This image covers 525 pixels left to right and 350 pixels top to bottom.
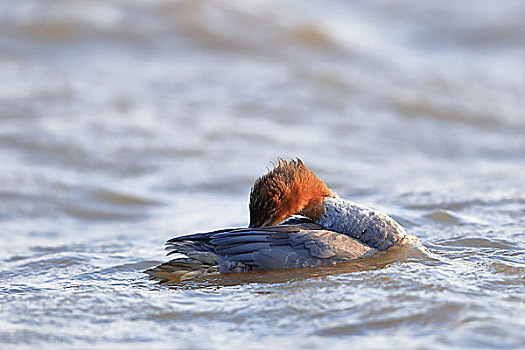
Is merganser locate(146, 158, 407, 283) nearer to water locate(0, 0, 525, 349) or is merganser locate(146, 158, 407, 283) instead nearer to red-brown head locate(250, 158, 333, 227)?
red-brown head locate(250, 158, 333, 227)

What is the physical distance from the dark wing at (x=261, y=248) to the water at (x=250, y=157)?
0.11m

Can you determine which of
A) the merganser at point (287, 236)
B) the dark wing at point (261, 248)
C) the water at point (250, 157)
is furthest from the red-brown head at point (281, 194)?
the water at point (250, 157)

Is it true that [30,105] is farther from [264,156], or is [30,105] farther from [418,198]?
[418,198]

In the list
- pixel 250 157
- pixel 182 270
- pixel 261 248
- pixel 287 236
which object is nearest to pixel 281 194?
pixel 287 236

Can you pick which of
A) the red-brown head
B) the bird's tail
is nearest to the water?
the bird's tail

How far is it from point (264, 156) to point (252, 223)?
478 centimetres

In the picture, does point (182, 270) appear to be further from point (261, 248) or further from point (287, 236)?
point (287, 236)

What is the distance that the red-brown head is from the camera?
5.59 metres

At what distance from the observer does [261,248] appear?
5402 mm

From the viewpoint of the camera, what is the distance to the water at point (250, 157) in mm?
4699

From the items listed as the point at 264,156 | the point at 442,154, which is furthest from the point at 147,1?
the point at 442,154

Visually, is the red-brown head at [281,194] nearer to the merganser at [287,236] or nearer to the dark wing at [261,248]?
the merganser at [287,236]

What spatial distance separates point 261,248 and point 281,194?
46 cm

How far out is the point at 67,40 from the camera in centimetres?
1419
